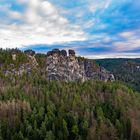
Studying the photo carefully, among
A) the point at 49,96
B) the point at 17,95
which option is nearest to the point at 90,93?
the point at 49,96

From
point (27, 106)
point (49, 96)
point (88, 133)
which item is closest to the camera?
point (88, 133)

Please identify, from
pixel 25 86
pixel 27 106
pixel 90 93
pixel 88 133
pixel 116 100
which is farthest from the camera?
pixel 25 86

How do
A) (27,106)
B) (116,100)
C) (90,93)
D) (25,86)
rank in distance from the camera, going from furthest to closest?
1. (25,86)
2. (90,93)
3. (116,100)
4. (27,106)

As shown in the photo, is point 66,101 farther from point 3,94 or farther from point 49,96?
point 3,94

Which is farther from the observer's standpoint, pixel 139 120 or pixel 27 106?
pixel 27 106

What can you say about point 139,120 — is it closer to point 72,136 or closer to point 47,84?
point 72,136

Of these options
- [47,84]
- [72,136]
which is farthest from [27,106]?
[47,84]
